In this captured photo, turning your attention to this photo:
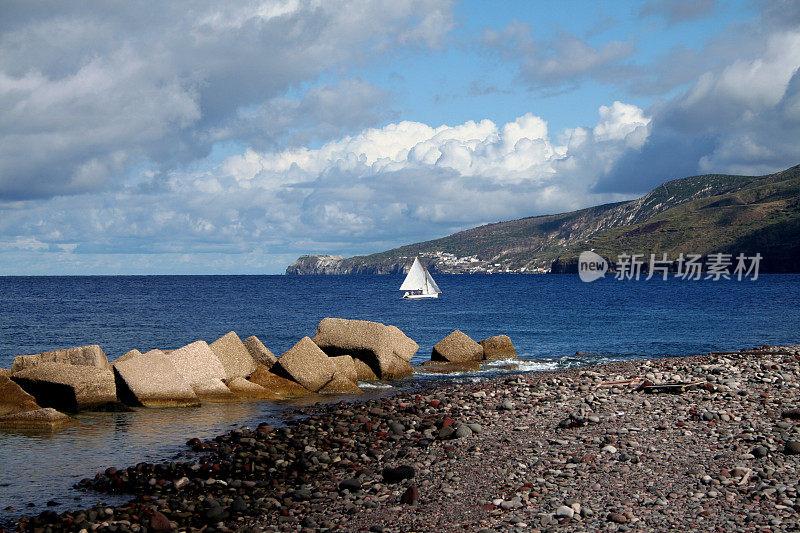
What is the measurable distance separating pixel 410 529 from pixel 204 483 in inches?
200

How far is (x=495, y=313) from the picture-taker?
7056 cm

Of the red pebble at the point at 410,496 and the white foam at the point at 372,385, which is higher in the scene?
the red pebble at the point at 410,496

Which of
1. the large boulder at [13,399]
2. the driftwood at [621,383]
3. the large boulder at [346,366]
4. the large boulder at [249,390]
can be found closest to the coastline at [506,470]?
the driftwood at [621,383]

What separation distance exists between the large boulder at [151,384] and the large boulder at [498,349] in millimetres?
16811

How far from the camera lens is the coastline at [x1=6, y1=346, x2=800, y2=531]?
9.61 meters

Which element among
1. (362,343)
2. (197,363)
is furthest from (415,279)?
(197,363)

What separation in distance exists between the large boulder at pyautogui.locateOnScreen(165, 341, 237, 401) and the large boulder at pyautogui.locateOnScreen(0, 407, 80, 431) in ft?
13.3

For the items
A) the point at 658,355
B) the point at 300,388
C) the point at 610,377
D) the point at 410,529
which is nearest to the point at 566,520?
the point at 410,529

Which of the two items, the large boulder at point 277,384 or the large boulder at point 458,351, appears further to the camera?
the large boulder at point 458,351

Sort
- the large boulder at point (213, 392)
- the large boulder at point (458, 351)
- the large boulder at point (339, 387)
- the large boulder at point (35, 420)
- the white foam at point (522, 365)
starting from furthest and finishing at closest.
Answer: the large boulder at point (458, 351)
the white foam at point (522, 365)
the large boulder at point (339, 387)
the large boulder at point (213, 392)
the large boulder at point (35, 420)

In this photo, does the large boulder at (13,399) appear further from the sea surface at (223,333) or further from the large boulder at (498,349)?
the large boulder at (498,349)

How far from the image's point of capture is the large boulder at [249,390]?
23.1 meters

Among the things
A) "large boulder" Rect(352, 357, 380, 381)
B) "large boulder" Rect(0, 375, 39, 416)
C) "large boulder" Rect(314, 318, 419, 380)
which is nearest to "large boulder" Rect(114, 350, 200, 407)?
"large boulder" Rect(0, 375, 39, 416)

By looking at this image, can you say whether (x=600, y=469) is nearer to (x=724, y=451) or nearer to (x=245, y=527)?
(x=724, y=451)
